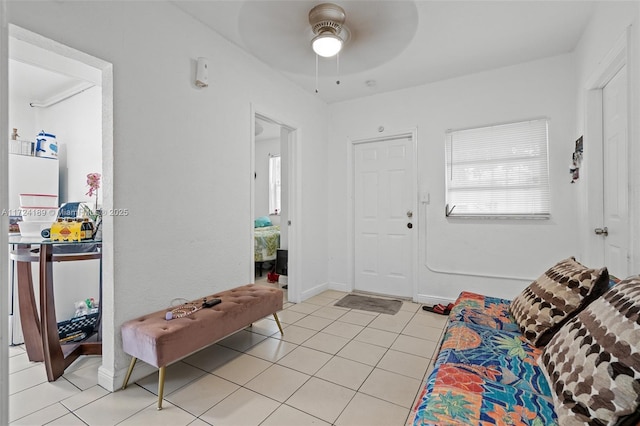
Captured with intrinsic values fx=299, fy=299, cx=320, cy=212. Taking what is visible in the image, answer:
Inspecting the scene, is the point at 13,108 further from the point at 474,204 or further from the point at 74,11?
the point at 474,204

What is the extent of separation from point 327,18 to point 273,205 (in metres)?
4.94

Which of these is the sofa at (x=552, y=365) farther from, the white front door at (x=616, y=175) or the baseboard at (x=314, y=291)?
the baseboard at (x=314, y=291)

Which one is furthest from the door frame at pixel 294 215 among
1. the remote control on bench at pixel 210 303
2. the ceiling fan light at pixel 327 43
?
the remote control on bench at pixel 210 303

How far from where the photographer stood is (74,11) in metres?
1.69

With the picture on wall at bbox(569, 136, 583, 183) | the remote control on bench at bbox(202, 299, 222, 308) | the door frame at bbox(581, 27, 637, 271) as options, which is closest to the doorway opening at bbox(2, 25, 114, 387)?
the remote control on bench at bbox(202, 299, 222, 308)

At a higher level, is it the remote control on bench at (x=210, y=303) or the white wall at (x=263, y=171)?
the white wall at (x=263, y=171)

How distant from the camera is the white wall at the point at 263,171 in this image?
22.7 feet

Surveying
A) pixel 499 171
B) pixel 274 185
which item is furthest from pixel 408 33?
pixel 274 185

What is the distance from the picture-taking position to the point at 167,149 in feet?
7.16

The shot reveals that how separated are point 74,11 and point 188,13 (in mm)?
833

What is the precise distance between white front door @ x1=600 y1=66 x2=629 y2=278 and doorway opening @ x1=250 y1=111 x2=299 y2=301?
2.80 meters

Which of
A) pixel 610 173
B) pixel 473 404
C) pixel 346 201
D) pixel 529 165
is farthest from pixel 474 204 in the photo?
pixel 473 404

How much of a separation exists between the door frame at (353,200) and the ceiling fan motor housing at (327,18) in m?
1.77

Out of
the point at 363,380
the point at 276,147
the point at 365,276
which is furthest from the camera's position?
the point at 276,147
